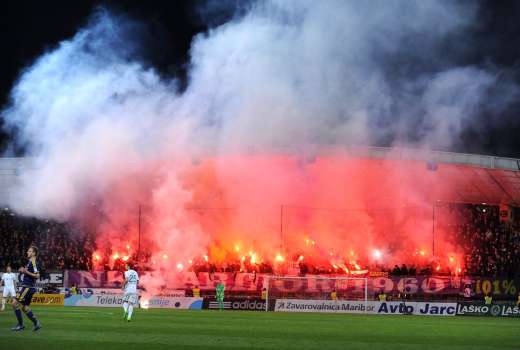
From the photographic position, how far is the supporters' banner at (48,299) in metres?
33.2

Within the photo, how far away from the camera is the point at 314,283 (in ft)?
111

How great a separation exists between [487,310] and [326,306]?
7.04 metres

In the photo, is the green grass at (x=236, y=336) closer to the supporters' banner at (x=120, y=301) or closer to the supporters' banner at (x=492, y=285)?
the supporters' banner at (x=120, y=301)

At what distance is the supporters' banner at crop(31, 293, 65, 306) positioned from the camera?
33.2m

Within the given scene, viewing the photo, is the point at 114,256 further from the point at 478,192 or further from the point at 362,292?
the point at 478,192

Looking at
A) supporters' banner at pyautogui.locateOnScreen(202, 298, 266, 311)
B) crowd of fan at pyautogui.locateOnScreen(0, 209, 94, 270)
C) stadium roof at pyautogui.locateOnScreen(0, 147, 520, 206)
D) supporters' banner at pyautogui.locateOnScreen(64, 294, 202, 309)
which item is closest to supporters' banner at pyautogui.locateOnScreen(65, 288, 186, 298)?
supporters' banner at pyautogui.locateOnScreen(64, 294, 202, 309)

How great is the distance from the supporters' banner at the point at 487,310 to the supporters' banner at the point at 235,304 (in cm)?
895

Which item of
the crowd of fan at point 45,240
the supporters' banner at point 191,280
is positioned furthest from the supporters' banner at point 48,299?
the crowd of fan at point 45,240

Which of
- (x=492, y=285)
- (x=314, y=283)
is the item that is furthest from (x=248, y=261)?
(x=492, y=285)

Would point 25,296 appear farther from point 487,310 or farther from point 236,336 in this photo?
point 487,310

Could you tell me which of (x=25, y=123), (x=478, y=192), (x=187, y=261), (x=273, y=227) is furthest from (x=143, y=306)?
(x=478, y=192)

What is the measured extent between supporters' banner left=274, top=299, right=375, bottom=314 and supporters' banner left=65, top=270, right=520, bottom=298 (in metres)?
2.06

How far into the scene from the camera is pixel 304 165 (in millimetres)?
43438

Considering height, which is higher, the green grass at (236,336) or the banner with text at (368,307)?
the green grass at (236,336)
